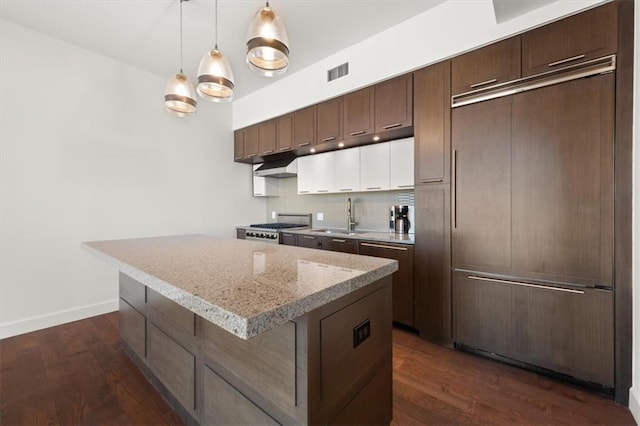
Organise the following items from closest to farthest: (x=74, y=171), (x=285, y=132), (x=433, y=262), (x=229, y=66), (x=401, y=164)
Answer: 1. (x=229, y=66)
2. (x=433, y=262)
3. (x=401, y=164)
4. (x=74, y=171)
5. (x=285, y=132)

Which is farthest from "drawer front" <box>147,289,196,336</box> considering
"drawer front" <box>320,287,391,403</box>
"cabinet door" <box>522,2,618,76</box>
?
"cabinet door" <box>522,2,618,76</box>

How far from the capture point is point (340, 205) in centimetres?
388

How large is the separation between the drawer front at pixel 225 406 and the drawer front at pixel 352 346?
0.90ft

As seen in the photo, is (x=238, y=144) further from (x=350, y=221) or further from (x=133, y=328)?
(x=133, y=328)

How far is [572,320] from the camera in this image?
187 cm

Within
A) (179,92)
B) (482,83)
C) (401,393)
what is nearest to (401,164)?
(482,83)

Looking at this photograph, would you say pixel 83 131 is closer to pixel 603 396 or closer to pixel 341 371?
pixel 341 371

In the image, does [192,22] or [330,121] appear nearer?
[192,22]

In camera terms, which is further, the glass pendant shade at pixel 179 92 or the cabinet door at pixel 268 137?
the cabinet door at pixel 268 137

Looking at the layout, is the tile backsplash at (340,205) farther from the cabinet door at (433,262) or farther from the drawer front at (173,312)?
the drawer front at (173,312)

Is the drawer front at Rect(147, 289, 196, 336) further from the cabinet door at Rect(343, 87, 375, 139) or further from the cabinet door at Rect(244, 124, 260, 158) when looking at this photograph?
the cabinet door at Rect(244, 124, 260, 158)

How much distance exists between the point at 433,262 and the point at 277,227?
2.49 metres

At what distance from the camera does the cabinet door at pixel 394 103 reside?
2615 millimetres

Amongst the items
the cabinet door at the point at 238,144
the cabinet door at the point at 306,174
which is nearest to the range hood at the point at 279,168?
the cabinet door at the point at 306,174
